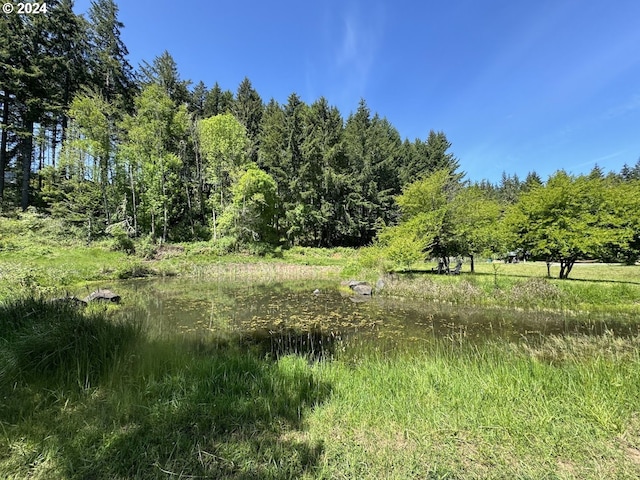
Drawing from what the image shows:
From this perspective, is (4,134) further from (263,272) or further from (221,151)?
(263,272)

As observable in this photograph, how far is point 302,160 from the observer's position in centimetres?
3572

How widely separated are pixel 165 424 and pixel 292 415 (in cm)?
128

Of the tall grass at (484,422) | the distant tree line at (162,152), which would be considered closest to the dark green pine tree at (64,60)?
the distant tree line at (162,152)

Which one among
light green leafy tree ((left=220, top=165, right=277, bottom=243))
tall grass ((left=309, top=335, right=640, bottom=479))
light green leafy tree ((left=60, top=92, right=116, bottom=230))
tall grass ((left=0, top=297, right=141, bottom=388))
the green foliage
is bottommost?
tall grass ((left=309, top=335, right=640, bottom=479))

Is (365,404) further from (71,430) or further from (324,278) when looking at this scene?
(324,278)

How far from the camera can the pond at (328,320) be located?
26.2 feet

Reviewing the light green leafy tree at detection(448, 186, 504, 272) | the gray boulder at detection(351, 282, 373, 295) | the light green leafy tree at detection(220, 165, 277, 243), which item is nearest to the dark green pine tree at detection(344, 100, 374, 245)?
the light green leafy tree at detection(220, 165, 277, 243)

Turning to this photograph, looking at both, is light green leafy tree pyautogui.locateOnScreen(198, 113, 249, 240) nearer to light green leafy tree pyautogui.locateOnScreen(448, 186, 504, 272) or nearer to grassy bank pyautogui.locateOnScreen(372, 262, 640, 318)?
light green leafy tree pyautogui.locateOnScreen(448, 186, 504, 272)

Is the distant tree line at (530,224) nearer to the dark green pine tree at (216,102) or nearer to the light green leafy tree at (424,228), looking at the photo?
the light green leafy tree at (424,228)

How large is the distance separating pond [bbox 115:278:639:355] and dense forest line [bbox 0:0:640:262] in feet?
19.3

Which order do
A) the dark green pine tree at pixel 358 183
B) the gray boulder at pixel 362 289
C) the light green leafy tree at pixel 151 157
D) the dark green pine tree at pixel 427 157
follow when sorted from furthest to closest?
the dark green pine tree at pixel 427 157 → the dark green pine tree at pixel 358 183 → the light green leafy tree at pixel 151 157 → the gray boulder at pixel 362 289

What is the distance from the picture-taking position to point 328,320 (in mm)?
10047

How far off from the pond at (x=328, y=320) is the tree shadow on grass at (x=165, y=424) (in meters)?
2.64

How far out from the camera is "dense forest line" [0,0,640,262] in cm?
2348
